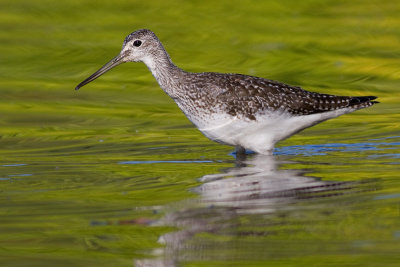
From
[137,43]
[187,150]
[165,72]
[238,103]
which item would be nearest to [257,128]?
[238,103]

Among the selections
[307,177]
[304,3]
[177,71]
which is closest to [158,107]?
[177,71]

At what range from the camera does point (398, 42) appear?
21266mm

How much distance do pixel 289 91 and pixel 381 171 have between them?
104 inches

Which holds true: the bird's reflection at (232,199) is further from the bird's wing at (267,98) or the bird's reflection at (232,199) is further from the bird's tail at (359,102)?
the bird's tail at (359,102)

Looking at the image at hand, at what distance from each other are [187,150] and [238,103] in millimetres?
1318

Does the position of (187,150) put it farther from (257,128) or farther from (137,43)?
(137,43)

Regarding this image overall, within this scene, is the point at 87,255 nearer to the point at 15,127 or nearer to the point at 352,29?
the point at 15,127

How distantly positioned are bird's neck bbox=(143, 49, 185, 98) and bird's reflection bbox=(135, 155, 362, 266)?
1.61m

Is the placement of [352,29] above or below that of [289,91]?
above

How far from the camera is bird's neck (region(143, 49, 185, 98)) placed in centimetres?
1319

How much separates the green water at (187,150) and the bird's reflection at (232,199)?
0.08 ft

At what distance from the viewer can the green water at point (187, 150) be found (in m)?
8.30

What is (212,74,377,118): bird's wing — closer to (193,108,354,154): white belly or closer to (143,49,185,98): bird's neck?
(193,108,354,154): white belly

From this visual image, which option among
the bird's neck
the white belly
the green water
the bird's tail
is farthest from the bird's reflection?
the bird's tail
